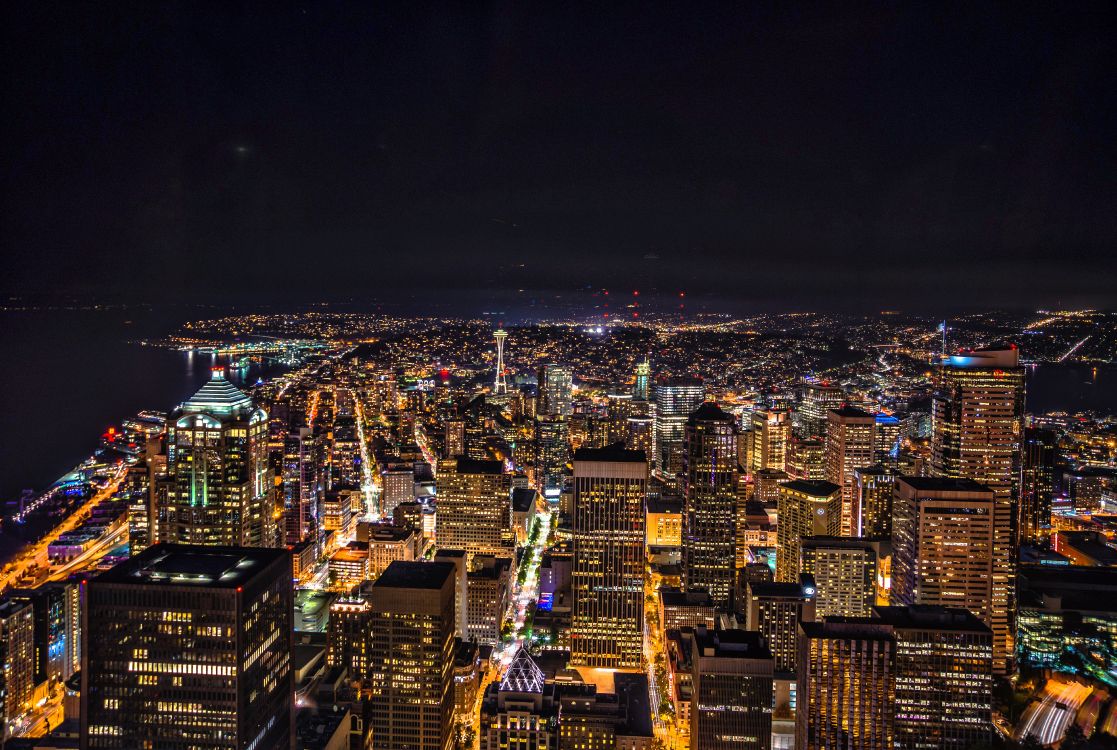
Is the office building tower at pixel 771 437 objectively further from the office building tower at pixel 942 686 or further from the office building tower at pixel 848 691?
the office building tower at pixel 848 691

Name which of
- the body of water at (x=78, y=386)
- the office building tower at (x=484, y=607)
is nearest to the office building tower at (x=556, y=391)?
the body of water at (x=78, y=386)

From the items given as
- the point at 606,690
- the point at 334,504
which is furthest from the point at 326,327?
the point at 606,690

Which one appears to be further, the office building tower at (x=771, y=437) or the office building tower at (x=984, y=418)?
the office building tower at (x=771, y=437)

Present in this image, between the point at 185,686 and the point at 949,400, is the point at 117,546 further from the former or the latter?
the point at 949,400

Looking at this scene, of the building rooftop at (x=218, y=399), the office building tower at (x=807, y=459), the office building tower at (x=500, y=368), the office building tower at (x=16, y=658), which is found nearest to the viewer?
the office building tower at (x=16, y=658)

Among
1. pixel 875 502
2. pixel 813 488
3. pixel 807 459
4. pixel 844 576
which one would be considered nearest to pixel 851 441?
pixel 807 459
